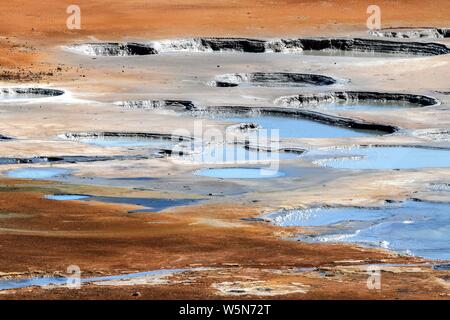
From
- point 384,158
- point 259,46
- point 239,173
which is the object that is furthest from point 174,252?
point 259,46

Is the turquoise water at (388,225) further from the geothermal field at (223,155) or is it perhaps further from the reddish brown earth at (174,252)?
the reddish brown earth at (174,252)

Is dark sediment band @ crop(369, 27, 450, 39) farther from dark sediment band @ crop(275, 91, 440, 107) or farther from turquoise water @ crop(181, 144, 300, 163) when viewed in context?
turquoise water @ crop(181, 144, 300, 163)

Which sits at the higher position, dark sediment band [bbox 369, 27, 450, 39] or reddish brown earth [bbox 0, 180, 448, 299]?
dark sediment band [bbox 369, 27, 450, 39]

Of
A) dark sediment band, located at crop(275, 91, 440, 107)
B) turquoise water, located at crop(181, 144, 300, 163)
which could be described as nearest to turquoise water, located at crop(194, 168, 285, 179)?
turquoise water, located at crop(181, 144, 300, 163)

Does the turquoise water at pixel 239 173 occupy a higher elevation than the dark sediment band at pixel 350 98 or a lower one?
lower

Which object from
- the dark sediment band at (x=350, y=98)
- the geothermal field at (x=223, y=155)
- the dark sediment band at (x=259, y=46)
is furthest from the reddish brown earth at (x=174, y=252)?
the dark sediment band at (x=259, y=46)

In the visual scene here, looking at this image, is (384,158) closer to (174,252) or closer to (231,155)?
(231,155)
